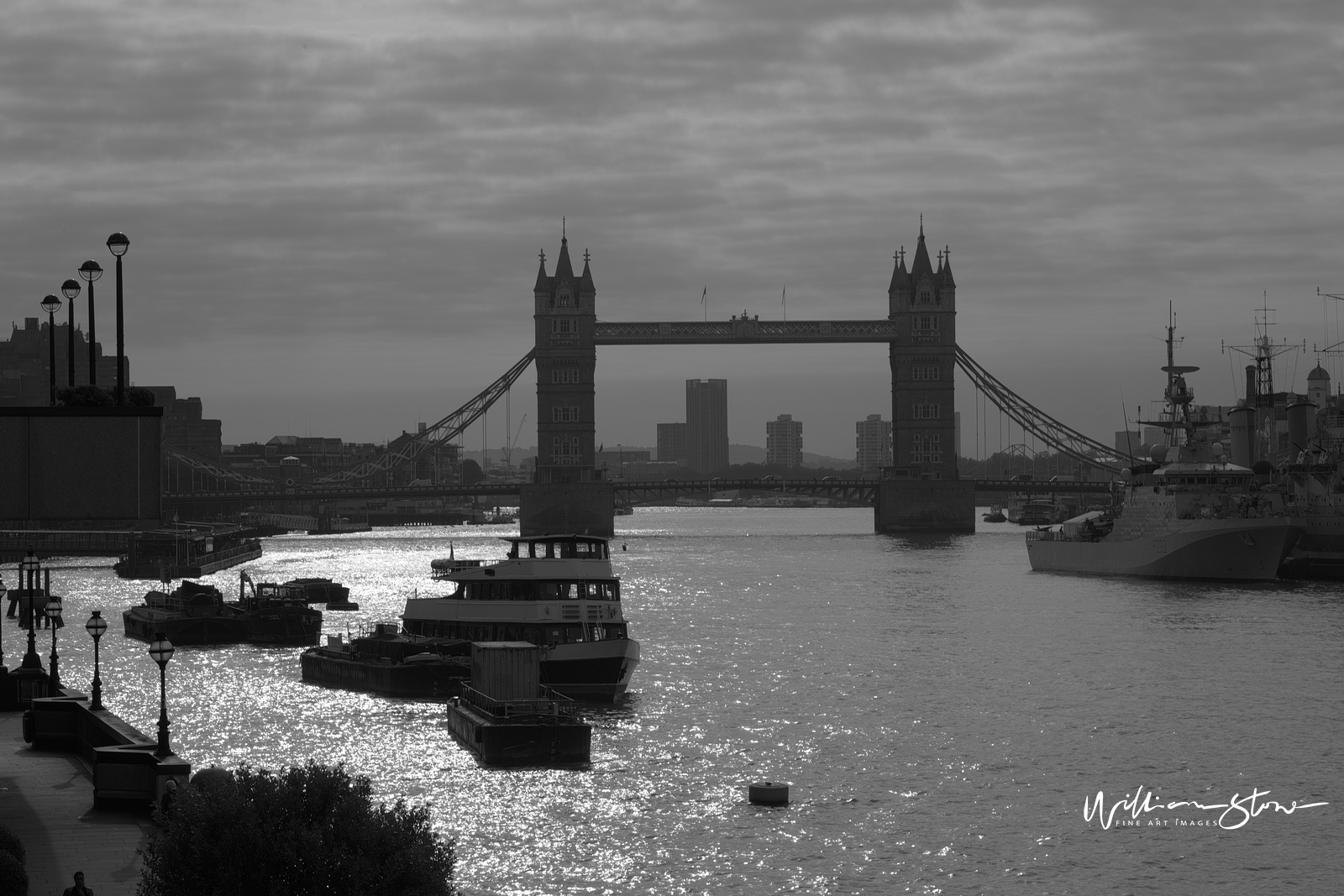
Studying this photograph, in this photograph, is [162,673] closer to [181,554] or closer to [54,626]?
[54,626]

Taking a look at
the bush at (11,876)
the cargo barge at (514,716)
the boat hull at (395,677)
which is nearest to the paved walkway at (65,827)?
the bush at (11,876)

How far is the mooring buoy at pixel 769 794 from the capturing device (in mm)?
29656

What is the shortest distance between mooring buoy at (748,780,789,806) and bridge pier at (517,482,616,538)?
4125 inches

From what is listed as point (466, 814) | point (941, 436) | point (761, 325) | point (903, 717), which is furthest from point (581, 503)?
point (466, 814)

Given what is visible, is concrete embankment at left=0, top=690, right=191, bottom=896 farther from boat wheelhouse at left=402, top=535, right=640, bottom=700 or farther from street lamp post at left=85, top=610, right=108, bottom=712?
boat wheelhouse at left=402, top=535, right=640, bottom=700

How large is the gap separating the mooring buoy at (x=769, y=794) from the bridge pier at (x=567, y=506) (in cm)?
10478

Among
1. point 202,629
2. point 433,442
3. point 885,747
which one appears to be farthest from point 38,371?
point 885,747

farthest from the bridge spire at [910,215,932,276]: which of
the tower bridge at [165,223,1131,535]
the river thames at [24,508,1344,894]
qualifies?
the river thames at [24,508,1344,894]

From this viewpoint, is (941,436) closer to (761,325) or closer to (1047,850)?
(761,325)

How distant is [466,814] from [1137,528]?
61490 mm

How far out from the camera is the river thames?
86.0 feet

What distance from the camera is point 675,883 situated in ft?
82.5

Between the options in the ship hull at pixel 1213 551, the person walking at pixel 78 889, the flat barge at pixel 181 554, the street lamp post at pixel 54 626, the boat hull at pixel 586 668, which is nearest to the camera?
the person walking at pixel 78 889

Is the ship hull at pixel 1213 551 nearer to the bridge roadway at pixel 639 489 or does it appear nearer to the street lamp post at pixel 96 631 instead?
the bridge roadway at pixel 639 489
